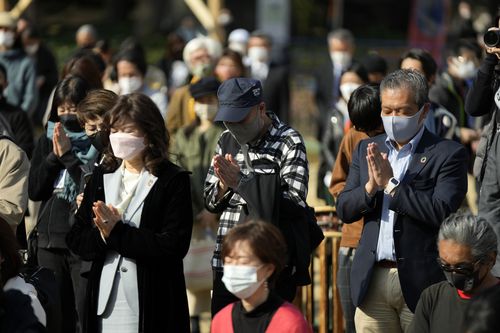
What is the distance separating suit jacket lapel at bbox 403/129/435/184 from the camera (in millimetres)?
6702

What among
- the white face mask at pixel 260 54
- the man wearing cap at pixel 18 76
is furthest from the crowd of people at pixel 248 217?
the white face mask at pixel 260 54

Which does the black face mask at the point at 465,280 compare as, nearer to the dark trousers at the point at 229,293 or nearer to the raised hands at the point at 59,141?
the dark trousers at the point at 229,293

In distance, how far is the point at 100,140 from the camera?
7246mm

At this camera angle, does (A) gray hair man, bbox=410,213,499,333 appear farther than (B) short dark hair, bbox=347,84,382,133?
No

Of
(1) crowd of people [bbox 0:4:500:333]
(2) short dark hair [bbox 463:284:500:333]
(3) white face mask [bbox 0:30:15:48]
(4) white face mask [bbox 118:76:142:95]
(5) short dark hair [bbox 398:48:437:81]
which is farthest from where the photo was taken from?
(3) white face mask [bbox 0:30:15:48]

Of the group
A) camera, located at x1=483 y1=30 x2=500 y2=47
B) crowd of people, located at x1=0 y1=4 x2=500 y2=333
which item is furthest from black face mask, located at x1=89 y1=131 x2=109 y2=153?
camera, located at x1=483 y1=30 x2=500 y2=47

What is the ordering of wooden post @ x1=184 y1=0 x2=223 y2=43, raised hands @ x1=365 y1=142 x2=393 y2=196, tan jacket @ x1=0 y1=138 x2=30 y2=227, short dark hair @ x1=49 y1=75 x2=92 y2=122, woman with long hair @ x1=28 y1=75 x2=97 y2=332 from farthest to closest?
1. wooden post @ x1=184 y1=0 x2=223 y2=43
2. short dark hair @ x1=49 y1=75 x2=92 y2=122
3. woman with long hair @ x1=28 y1=75 x2=97 y2=332
4. tan jacket @ x1=0 y1=138 x2=30 y2=227
5. raised hands @ x1=365 y1=142 x2=393 y2=196

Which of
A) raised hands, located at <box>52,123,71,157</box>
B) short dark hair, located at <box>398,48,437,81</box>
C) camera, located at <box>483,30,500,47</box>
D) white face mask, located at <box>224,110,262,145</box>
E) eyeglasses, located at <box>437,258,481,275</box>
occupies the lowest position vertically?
eyeglasses, located at <box>437,258,481,275</box>

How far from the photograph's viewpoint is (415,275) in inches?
261

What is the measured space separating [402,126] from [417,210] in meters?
0.46

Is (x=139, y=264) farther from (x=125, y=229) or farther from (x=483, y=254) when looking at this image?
(x=483, y=254)

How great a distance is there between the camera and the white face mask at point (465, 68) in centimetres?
1179

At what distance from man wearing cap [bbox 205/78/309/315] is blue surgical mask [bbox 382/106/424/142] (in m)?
0.49

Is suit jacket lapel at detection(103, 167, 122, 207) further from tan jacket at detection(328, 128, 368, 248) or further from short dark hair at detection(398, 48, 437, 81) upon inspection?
short dark hair at detection(398, 48, 437, 81)
